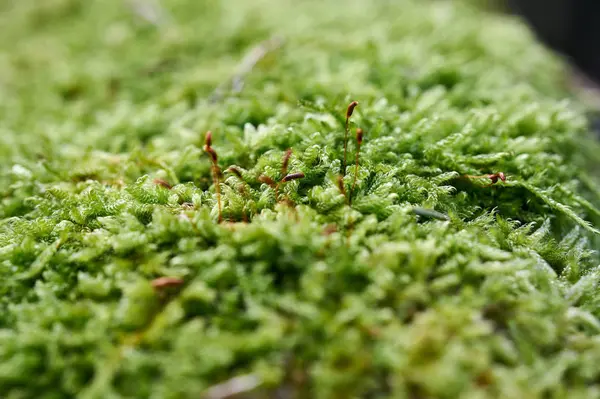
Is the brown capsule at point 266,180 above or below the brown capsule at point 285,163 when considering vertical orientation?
below

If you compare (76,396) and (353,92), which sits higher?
(353,92)

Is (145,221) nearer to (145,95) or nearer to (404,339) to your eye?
(404,339)

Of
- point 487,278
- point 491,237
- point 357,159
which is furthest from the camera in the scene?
point 357,159

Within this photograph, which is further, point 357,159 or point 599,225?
point 599,225

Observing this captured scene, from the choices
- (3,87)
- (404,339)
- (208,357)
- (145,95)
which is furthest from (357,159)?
(3,87)

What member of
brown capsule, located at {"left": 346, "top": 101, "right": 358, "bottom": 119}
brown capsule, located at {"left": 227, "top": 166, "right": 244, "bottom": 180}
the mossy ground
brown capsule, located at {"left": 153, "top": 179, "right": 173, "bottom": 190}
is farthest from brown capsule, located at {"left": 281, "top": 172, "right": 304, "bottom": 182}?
brown capsule, located at {"left": 153, "top": 179, "right": 173, "bottom": 190}

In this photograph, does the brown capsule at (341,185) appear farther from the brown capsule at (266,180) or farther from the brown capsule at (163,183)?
the brown capsule at (163,183)

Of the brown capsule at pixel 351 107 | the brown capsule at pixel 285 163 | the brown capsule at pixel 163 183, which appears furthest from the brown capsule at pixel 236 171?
the brown capsule at pixel 351 107
